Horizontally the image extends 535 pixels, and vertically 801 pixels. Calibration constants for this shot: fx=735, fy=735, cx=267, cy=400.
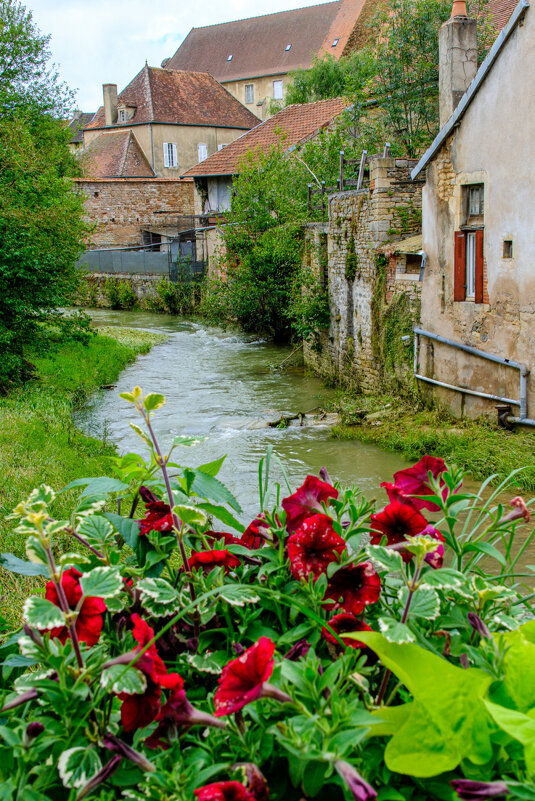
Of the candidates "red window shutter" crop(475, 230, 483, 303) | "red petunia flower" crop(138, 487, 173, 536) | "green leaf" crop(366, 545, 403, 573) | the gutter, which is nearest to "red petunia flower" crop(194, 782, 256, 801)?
"green leaf" crop(366, 545, 403, 573)

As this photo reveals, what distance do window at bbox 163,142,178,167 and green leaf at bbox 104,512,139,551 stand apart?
4275cm

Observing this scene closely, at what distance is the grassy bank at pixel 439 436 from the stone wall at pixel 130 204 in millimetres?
27511

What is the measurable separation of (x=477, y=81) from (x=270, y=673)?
10.0m

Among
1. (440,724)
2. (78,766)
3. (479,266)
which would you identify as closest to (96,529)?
(78,766)

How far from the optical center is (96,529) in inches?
57.7

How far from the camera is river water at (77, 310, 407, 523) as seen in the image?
998 cm

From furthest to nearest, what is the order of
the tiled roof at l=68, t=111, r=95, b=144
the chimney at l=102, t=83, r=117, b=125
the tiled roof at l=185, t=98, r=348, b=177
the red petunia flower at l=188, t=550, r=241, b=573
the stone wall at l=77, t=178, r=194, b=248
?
the tiled roof at l=68, t=111, r=95, b=144 → the chimney at l=102, t=83, r=117, b=125 → the stone wall at l=77, t=178, r=194, b=248 → the tiled roof at l=185, t=98, r=348, b=177 → the red petunia flower at l=188, t=550, r=241, b=573

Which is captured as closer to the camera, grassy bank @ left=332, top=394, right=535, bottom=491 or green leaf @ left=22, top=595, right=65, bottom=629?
green leaf @ left=22, top=595, right=65, bottom=629

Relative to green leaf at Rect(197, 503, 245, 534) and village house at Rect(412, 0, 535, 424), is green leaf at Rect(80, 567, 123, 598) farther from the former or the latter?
village house at Rect(412, 0, 535, 424)

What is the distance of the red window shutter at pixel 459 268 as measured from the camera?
1045 centimetres

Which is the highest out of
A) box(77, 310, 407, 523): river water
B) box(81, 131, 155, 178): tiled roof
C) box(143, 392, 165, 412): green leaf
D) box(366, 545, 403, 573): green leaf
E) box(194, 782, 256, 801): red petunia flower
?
box(81, 131, 155, 178): tiled roof

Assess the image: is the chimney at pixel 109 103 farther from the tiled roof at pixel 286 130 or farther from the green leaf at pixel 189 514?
the green leaf at pixel 189 514

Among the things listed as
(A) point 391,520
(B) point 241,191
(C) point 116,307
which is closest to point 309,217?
(B) point 241,191

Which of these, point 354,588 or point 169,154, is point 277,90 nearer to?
point 169,154
